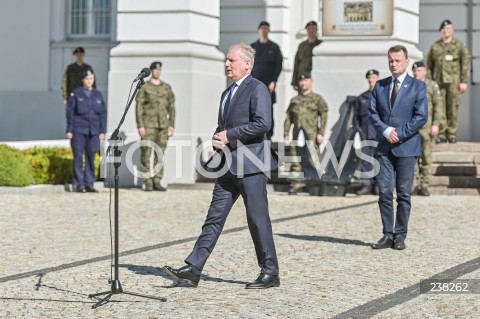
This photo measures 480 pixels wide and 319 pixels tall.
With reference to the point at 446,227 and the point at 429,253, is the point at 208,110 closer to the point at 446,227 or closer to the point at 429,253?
the point at 446,227

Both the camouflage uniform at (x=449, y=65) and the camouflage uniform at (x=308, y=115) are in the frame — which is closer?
the camouflage uniform at (x=308, y=115)

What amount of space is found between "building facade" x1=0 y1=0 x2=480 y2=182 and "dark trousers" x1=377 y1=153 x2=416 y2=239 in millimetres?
7916

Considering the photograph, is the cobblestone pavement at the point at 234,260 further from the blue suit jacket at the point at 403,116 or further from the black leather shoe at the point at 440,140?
the black leather shoe at the point at 440,140

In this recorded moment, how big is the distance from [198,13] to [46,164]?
130 inches

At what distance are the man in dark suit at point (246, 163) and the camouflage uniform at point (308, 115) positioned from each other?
380 inches

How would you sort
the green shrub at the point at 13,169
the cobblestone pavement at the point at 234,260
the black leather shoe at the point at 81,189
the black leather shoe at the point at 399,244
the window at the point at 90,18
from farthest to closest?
the window at the point at 90,18
the black leather shoe at the point at 81,189
the green shrub at the point at 13,169
the black leather shoe at the point at 399,244
the cobblestone pavement at the point at 234,260

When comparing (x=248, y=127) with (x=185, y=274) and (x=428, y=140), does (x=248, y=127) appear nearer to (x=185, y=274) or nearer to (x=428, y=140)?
(x=185, y=274)

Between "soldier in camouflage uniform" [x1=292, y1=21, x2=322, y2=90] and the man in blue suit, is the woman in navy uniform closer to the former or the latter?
"soldier in camouflage uniform" [x1=292, y1=21, x2=322, y2=90]

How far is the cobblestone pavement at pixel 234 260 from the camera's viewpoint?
848cm

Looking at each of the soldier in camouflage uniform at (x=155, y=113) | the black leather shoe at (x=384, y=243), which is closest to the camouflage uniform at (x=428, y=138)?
the soldier in camouflage uniform at (x=155, y=113)

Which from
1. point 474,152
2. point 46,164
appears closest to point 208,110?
point 46,164

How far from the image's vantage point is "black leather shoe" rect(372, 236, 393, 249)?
11828mm

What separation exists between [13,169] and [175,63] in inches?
123

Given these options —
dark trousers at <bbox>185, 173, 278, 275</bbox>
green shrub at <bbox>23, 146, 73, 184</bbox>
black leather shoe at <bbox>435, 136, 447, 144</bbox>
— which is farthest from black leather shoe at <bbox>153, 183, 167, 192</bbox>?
dark trousers at <bbox>185, 173, 278, 275</bbox>
